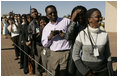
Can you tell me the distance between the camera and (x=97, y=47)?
8.86 ft

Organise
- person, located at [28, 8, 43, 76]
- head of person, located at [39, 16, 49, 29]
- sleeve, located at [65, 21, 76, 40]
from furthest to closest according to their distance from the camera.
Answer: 1. person, located at [28, 8, 43, 76]
2. head of person, located at [39, 16, 49, 29]
3. sleeve, located at [65, 21, 76, 40]

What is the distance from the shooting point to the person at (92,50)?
272cm

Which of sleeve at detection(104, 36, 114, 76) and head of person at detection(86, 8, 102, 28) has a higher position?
head of person at detection(86, 8, 102, 28)

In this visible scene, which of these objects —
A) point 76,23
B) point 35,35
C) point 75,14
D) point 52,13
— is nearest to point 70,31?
point 76,23

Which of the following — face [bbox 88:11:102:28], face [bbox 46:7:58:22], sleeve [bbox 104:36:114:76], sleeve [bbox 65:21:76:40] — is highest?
face [bbox 46:7:58:22]

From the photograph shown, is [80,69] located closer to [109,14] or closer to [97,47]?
[97,47]

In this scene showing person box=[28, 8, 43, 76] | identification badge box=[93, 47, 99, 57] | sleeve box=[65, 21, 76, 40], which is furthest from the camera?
person box=[28, 8, 43, 76]

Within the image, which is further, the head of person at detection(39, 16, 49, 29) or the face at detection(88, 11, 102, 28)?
the head of person at detection(39, 16, 49, 29)

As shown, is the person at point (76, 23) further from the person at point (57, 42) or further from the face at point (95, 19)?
the face at point (95, 19)

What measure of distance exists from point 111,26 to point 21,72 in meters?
24.8

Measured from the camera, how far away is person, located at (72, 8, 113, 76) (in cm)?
272

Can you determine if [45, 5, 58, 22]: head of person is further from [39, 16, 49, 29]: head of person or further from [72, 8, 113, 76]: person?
[39, 16, 49, 29]: head of person

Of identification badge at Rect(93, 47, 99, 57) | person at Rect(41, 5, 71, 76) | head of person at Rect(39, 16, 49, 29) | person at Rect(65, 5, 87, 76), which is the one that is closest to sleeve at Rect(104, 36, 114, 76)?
identification badge at Rect(93, 47, 99, 57)

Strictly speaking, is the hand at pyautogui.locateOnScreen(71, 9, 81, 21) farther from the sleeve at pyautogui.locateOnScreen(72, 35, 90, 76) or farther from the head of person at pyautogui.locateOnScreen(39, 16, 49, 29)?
the head of person at pyautogui.locateOnScreen(39, 16, 49, 29)
